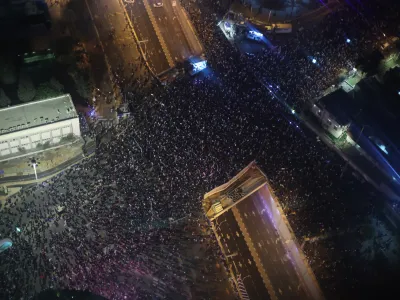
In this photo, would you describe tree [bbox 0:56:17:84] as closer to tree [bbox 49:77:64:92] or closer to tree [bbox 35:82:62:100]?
Result: tree [bbox 35:82:62:100]

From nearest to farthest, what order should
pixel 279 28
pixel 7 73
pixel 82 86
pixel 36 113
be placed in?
pixel 36 113 → pixel 7 73 → pixel 82 86 → pixel 279 28

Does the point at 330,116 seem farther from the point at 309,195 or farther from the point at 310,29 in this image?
the point at 310,29

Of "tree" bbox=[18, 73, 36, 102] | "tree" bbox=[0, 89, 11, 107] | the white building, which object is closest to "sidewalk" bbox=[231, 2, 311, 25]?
the white building

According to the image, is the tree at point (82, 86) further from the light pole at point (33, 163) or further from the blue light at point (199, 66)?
the blue light at point (199, 66)

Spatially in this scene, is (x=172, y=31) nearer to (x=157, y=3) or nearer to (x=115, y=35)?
(x=157, y=3)

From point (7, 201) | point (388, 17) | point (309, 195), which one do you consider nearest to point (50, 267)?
point (7, 201)

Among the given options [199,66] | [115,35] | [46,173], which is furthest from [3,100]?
[199,66]
